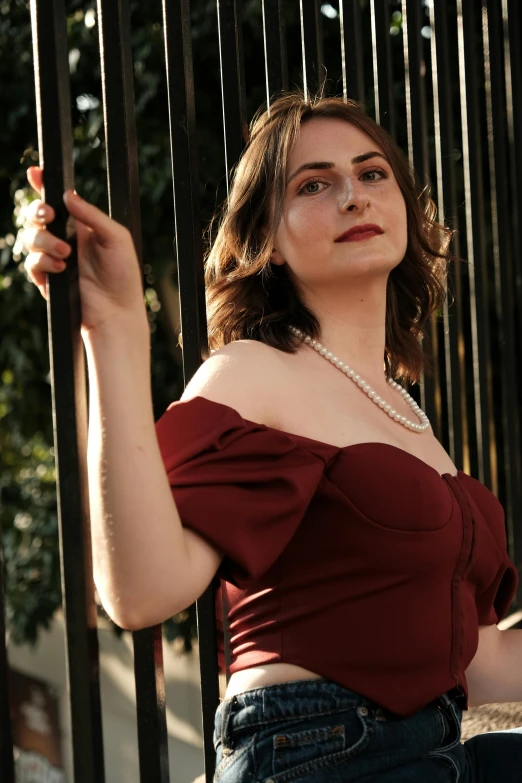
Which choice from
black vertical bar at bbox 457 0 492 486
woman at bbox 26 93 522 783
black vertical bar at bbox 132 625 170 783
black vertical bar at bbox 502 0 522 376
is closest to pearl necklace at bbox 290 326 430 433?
woman at bbox 26 93 522 783

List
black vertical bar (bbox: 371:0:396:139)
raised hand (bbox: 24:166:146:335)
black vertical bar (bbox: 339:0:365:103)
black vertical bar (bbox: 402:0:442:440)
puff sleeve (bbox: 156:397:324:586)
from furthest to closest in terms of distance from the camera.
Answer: black vertical bar (bbox: 402:0:442:440), black vertical bar (bbox: 371:0:396:139), black vertical bar (bbox: 339:0:365:103), puff sleeve (bbox: 156:397:324:586), raised hand (bbox: 24:166:146:335)

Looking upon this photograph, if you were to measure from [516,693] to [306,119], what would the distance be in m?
1.02

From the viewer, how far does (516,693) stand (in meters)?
1.72

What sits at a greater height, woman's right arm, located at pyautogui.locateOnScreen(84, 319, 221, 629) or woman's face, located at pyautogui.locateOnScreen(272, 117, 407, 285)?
woman's face, located at pyautogui.locateOnScreen(272, 117, 407, 285)

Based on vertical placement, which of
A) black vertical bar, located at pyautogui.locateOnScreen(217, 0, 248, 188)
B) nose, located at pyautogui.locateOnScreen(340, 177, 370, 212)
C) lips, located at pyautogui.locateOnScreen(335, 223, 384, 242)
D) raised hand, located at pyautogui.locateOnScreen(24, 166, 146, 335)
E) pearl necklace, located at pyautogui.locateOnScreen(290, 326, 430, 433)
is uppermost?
black vertical bar, located at pyautogui.locateOnScreen(217, 0, 248, 188)

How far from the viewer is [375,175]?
5.64 feet

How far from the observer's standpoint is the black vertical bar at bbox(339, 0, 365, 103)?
77.8 inches

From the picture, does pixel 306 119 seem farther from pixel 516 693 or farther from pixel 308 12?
pixel 516 693

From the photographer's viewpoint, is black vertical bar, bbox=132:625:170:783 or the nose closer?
black vertical bar, bbox=132:625:170:783

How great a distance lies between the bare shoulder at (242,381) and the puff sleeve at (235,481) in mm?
29

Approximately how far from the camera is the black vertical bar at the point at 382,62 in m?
2.09

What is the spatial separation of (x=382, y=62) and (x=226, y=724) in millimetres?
1372

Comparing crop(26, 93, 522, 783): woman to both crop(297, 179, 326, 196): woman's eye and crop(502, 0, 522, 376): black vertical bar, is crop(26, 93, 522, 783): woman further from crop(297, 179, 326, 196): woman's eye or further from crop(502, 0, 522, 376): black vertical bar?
crop(502, 0, 522, 376): black vertical bar

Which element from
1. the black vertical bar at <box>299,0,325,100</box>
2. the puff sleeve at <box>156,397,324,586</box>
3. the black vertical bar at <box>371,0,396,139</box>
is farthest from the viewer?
the black vertical bar at <box>371,0,396,139</box>
